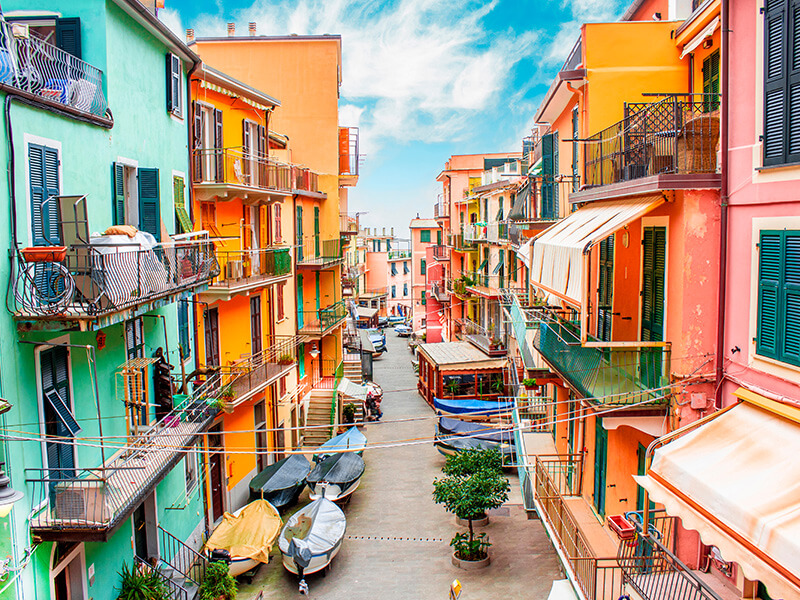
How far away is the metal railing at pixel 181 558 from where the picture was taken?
609 inches

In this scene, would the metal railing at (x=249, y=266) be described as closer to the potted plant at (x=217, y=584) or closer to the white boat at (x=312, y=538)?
the white boat at (x=312, y=538)

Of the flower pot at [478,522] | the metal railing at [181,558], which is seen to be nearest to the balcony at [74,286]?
the metal railing at [181,558]

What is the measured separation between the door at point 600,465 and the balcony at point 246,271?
33.4ft

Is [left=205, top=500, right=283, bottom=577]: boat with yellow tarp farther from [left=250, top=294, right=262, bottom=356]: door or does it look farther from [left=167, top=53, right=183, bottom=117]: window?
[left=167, top=53, right=183, bottom=117]: window

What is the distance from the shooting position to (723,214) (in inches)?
381

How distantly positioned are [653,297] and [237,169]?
529 inches

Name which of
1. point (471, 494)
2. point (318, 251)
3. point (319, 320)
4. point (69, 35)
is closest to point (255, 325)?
point (319, 320)

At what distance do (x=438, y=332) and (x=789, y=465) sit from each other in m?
52.1

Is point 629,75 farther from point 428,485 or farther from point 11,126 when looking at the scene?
point 428,485

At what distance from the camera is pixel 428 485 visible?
83.7 ft

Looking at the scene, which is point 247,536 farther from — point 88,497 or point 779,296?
point 779,296

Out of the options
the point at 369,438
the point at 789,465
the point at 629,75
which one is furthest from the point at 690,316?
the point at 369,438

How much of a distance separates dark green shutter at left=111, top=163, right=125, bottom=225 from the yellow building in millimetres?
17728

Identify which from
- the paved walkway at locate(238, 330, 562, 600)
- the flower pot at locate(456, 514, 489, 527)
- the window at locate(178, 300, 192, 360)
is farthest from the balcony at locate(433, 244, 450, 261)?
the window at locate(178, 300, 192, 360)
